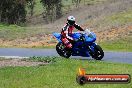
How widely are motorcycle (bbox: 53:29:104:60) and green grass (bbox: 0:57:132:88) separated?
14.2 ft

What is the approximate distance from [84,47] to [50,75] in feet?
25.8

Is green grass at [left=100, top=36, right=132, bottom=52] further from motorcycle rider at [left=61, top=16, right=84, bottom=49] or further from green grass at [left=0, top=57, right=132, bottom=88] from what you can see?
green grass at [left=0, top=57, right=132, bottom=88]

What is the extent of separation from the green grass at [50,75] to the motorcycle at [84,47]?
170 inches

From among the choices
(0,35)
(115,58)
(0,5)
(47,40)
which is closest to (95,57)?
(115,58)

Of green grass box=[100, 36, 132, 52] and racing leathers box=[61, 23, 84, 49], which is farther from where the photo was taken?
green grass box=[100, 36, 132, 52]

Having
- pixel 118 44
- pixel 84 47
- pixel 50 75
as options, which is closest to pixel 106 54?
pixel 84 47

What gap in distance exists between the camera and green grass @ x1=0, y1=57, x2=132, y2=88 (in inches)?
447

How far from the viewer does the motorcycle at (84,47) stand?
66.4 ft

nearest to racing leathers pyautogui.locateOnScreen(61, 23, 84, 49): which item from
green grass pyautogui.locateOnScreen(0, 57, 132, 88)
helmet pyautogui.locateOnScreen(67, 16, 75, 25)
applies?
helmet pyautogui.locateOnScreen(67, 16, 75, 25)

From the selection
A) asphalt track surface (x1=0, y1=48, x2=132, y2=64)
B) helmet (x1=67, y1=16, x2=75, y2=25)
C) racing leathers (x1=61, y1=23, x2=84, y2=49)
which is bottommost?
asphalt track surface (x1=0, y1=48, x2=132, y2=64)

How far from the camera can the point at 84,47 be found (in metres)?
20.7

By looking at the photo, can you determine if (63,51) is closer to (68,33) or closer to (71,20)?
(68,33)

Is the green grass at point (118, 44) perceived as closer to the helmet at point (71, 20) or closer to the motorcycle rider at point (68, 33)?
the motorcycle rider at point (68, 33)

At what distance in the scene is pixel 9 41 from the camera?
114 ft
